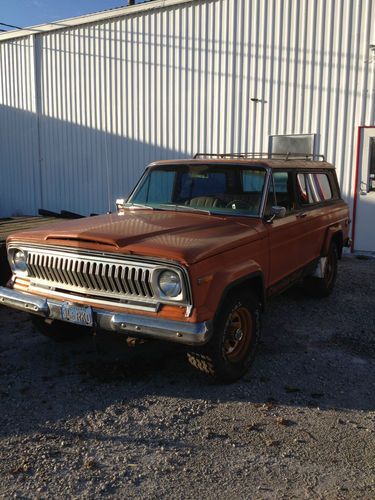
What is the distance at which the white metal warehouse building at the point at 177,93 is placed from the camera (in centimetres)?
926

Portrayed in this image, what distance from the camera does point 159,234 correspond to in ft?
12.6

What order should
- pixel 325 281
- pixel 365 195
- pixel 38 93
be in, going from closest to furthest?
pixel 325 281, pixel 365 195, pixel 38 93

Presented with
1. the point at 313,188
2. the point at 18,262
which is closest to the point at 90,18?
the point at 313,188

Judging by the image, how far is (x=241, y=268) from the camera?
3859 mm

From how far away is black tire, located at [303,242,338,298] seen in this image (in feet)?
21.1

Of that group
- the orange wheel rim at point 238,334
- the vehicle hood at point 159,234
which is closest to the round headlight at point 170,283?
the vehicle hood at point 159,234

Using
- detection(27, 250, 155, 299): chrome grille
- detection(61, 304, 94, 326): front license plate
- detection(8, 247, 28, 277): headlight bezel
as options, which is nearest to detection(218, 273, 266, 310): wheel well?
detection(27, 250, 155, 299): chrome grille

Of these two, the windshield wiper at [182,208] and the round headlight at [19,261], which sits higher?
the windshield wiper at [182,208]

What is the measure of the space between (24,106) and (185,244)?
1148 centimetres

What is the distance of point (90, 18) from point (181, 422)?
1091 cm

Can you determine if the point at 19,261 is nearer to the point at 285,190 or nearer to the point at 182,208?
the point at 182,208

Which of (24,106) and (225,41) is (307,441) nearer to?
(225,41)

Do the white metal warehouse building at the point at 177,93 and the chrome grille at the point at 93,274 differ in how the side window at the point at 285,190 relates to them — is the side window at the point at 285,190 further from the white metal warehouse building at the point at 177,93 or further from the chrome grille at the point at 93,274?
the white metal warehouse building at the point at 177,93

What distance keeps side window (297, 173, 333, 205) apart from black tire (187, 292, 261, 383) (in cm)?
186
